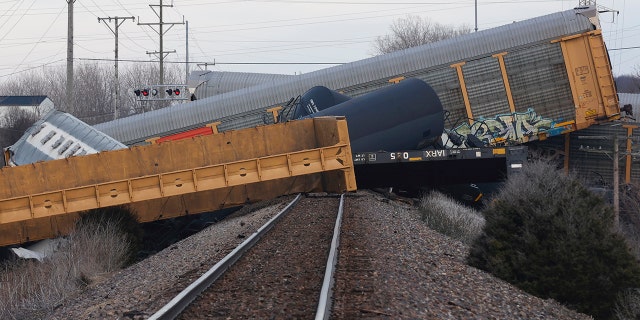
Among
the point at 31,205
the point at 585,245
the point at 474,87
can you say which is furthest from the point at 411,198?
the point at 585,245

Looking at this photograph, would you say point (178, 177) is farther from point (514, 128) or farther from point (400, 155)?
point (514, 128)

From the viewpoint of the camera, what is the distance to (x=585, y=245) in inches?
420

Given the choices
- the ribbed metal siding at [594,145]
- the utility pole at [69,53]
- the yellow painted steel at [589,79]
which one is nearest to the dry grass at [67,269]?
the utility pole at [69,53]

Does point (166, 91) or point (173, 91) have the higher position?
point (166, 91)

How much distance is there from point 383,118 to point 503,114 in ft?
32.9

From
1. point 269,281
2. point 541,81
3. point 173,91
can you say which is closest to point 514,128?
point 541,81

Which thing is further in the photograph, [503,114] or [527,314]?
[503,114]

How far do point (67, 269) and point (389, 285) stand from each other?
21.0 ft

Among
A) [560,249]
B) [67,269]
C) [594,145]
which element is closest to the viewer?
[560,249]

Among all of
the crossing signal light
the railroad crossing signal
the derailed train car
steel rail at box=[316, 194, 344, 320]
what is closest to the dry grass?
steel rail at box=[316, 194, 344, 320]

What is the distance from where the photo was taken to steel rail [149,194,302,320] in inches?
274

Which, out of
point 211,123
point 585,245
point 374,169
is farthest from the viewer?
point 211,123

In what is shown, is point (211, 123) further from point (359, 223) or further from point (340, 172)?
point (359, 223)

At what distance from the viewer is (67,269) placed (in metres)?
12.7
